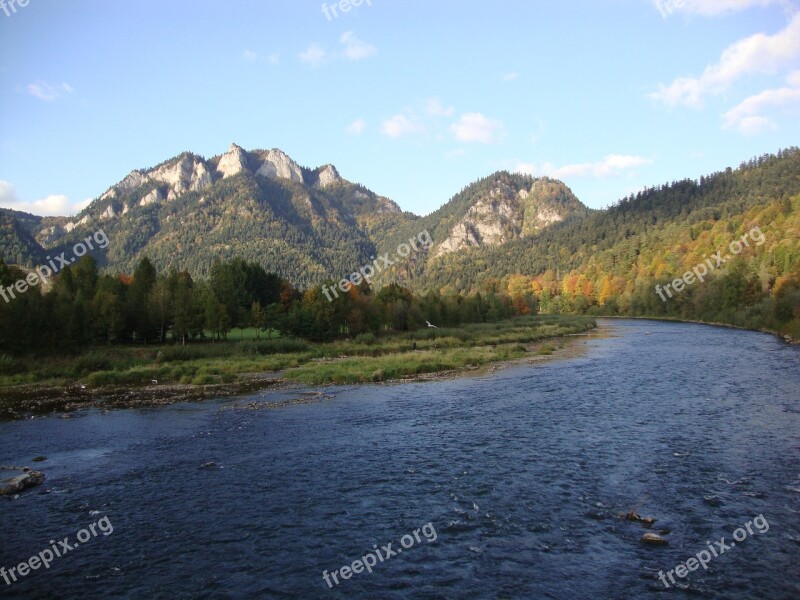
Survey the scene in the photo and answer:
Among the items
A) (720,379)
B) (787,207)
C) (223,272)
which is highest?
(787,207)

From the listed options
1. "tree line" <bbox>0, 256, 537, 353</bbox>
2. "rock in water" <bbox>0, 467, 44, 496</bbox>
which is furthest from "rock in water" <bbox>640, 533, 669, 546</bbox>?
"tree line" <bbox>0, 256, 537, 353</bbox>

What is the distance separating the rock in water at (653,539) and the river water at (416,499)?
0.92 feet

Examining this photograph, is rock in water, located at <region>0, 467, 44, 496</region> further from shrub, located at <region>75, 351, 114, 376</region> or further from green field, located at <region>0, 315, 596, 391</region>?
shrub, located at <region>75, 351, 114, 376</region>

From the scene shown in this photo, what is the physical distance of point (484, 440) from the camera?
86.5ft

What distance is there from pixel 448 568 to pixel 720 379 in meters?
37.9

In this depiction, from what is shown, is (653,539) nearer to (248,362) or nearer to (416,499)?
(416,499)

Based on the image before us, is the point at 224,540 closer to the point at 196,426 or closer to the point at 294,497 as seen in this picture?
the point at 294,497

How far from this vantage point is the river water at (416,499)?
1380cm

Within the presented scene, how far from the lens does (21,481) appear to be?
2058cm

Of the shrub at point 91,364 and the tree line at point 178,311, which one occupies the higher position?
the tree line at point 178,311

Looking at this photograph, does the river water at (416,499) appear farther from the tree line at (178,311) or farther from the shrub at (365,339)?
the shrub at (365,339)

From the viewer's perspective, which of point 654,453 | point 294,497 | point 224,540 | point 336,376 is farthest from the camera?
point 336,376

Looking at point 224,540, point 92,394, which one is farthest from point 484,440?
point 92,394

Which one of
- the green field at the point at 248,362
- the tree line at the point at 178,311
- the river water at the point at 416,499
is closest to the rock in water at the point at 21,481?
the river water at the point at 416,499
